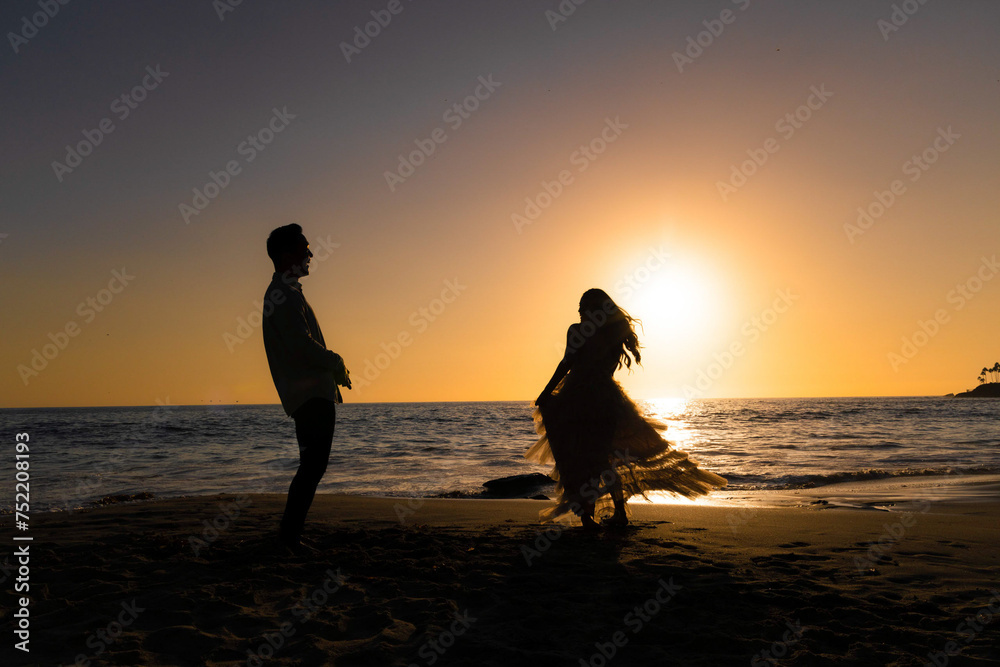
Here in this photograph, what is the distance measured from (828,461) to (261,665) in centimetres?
1494

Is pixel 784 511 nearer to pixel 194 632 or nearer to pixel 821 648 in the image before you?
pixel 821 648

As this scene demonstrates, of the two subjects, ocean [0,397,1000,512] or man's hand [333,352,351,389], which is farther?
ocean [0,397,1000,512]

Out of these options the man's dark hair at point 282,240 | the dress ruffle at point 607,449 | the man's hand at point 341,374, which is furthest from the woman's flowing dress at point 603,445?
the man's dark hair at point 282,240

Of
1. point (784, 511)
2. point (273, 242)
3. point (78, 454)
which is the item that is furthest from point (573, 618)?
point (78, 454)

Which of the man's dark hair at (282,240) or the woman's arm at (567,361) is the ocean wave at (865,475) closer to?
the woman's arm at (567,361)

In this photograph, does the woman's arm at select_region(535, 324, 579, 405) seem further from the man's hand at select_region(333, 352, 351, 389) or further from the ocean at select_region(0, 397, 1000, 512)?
the man's hand at select_region(333, 352, 351, 389)

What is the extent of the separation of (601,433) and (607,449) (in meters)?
0.15

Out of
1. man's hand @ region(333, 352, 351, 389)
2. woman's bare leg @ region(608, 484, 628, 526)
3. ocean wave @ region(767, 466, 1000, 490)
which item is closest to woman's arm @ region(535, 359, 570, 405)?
woman's bare leg @ region(608, 484, 628, 526)

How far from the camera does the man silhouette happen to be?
4.19 metres

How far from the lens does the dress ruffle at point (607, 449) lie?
18.2ft

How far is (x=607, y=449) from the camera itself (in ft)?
18.4

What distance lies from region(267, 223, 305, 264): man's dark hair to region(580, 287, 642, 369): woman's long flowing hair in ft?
9.01

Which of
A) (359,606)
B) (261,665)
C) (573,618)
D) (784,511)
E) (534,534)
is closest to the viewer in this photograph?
(261,665)

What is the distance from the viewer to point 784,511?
6938 millimetres
